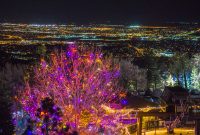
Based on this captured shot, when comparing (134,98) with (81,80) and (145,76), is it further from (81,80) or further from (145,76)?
(145,76)

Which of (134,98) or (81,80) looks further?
(81,80)

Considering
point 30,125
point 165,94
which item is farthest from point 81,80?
point 30,125

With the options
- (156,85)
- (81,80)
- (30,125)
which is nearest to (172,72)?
(156,85)

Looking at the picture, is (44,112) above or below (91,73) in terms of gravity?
below

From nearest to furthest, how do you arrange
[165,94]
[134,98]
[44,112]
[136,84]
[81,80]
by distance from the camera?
[44,112], [134,98], [81,80], [165,94], [136,84]

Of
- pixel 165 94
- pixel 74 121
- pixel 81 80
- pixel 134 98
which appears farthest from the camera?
pixel 165 94

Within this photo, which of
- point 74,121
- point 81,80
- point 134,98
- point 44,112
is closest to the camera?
point 44,112

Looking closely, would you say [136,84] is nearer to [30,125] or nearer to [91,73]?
[91,73]

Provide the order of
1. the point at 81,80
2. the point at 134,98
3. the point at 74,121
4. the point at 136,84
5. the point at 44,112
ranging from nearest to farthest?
1. the point at 44,112
2. the point at 74,121
3. the point at 134,98
4. the point at 81,80
5. the point at 136,84

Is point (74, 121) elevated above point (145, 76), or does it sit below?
below
